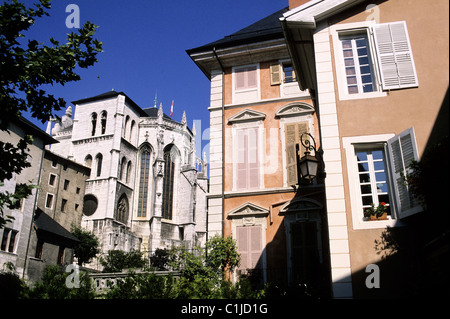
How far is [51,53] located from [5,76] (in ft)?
3.53

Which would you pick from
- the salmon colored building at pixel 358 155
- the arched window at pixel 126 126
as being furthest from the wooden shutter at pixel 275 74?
the arched window at pixel 126 126

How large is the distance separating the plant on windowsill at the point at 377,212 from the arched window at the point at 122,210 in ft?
139

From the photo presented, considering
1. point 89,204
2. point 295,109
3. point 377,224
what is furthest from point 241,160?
point 89,204

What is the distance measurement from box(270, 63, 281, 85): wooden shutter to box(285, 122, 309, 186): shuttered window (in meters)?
2.02

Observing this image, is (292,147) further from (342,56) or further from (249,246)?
(342,56)

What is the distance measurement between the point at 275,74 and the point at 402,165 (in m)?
9.66

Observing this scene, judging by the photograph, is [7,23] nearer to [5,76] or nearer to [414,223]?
[5,76]

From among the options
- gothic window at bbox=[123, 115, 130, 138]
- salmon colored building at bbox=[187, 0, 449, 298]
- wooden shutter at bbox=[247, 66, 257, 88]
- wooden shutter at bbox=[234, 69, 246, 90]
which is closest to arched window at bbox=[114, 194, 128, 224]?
gothic window at bbox=[123, 115, 130, 138]

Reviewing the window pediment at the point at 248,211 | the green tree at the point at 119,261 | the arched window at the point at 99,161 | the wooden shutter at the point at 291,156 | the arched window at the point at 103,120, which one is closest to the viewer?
the window pediment at the point at 248,211

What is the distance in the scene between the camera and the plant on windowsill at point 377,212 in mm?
8500

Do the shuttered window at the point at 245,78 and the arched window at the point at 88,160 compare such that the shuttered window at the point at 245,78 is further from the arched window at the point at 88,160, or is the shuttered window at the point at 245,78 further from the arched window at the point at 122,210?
the arched window at the point at 88,160

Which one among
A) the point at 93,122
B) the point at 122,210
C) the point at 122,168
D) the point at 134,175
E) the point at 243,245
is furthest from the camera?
Answer: the point at 93,122

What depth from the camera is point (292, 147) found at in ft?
→ 51.5

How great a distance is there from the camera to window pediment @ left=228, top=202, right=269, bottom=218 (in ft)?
49.3
